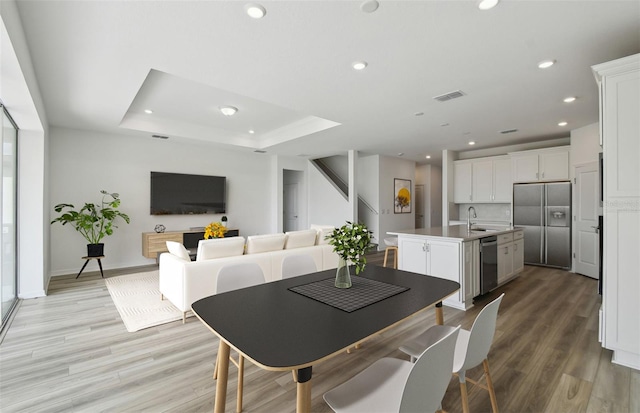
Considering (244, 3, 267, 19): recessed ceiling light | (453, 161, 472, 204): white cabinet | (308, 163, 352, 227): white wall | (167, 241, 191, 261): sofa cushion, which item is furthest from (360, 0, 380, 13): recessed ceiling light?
(453, 161, 472, 204): white cabinet

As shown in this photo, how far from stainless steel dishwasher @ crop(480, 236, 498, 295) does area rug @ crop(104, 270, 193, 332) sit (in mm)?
3715

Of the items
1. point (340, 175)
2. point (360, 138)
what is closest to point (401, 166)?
point (340, 175)

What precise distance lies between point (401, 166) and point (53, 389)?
8.18 metres

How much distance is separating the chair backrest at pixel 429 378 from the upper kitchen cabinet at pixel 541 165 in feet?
20.3

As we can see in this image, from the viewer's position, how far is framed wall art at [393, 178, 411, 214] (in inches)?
323

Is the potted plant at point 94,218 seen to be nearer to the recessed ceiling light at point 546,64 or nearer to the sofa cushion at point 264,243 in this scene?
the sofa cushion at point 264,243

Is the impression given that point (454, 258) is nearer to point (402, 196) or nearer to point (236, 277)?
point (236, 277)

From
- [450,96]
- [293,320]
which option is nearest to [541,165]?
[450,96]

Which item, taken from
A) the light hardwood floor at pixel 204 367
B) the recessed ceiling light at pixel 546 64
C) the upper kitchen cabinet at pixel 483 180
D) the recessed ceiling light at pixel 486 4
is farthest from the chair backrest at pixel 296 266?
the upper kitchen cabinet at pixel 483 180

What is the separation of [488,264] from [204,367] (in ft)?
11.9

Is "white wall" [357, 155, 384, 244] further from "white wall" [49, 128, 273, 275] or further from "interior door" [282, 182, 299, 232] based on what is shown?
"white wall" [49, 128, 273, 275]

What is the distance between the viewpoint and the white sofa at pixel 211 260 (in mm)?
3100

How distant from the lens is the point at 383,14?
2.07m

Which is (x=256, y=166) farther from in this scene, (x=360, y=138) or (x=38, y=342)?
(x=38, y=342)
